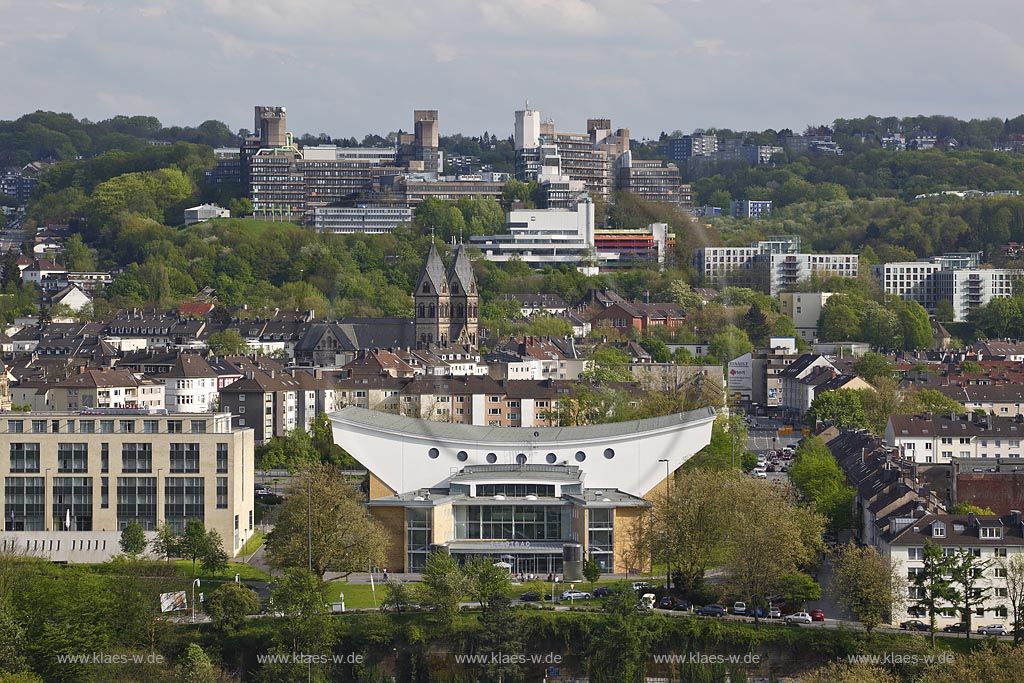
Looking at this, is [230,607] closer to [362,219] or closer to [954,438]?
[954,438]

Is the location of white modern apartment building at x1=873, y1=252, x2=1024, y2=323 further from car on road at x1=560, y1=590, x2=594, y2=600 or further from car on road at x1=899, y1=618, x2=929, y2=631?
car on road at x1=899, y1=618, x2=929, y2=631

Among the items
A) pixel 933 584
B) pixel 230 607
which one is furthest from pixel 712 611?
pixel 230 607

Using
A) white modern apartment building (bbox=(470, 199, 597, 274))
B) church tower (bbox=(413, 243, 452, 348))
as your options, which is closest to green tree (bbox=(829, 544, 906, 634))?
church tower (bbox=(413, 243, 452, 348))

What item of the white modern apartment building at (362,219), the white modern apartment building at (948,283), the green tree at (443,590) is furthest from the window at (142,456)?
the white modern apartment building at (362,219)

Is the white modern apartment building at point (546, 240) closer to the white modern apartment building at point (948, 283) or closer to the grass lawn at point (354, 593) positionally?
the white modern apartment building at point (948, 283)

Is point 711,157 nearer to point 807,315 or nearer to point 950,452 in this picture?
point 807,315

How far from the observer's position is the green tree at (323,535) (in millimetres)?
30875

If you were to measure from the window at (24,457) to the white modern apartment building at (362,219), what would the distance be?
2331 inches

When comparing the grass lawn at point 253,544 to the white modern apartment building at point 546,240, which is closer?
the grass lawn at point 253,544

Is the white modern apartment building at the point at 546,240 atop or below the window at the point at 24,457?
atop

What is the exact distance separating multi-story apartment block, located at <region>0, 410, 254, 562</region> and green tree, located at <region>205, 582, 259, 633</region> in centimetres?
516

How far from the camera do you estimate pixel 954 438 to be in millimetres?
44000

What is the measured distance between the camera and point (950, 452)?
43688 millimetres

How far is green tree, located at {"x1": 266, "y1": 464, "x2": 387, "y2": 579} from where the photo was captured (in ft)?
101
